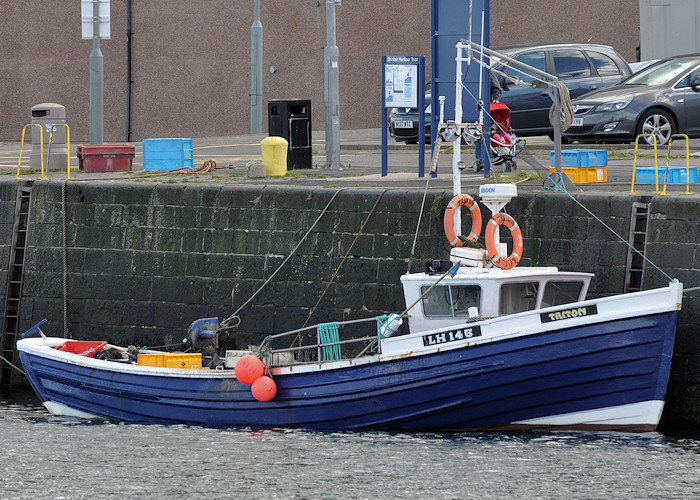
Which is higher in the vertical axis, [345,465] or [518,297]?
[518,297]

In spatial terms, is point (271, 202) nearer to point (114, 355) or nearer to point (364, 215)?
point (364, 215)

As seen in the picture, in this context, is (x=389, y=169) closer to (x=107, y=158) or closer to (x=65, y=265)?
(x=107, y=158)

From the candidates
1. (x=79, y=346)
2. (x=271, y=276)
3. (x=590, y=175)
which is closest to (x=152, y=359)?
(x=79, y=346)

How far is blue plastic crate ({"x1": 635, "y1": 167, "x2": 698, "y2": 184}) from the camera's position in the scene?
14789 millimetres

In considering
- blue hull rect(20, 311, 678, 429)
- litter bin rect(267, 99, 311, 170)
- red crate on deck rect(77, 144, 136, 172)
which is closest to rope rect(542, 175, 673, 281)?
blue hull rect(20, 311, 678, 429)

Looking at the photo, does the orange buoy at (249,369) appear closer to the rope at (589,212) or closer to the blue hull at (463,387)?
the blue hull at (463,387)

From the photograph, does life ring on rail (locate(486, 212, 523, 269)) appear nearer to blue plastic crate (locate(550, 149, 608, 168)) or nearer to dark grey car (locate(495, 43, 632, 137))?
blue plastic crate (locate(550, 149, 608, 168))

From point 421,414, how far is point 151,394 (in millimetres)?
2902

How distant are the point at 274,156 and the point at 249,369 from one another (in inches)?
207

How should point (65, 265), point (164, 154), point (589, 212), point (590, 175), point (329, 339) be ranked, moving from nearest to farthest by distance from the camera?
point (589, 212)
point (329, 339)
point (590, 175)
point (65, 265)
point (164, 154)

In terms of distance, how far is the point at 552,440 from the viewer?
12.1 metres

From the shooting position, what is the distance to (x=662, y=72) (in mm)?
20047

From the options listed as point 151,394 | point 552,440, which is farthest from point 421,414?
point 151,394

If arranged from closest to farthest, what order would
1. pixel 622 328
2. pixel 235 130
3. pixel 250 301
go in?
pixel 622 328, pixel 250 301, pixel 235 130
